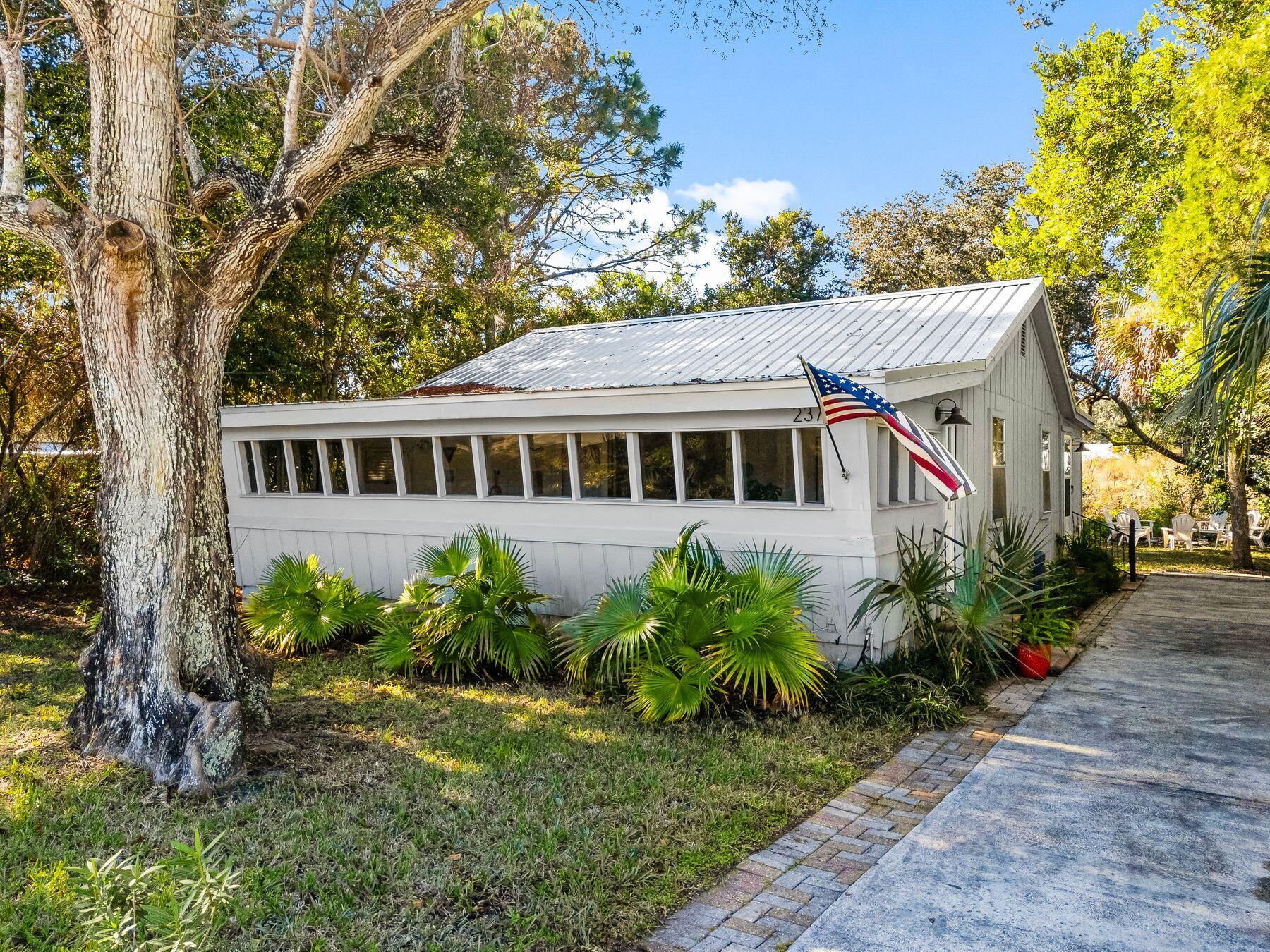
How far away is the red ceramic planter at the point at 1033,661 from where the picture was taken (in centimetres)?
781

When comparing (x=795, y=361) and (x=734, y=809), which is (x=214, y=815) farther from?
(x=795, y=361)

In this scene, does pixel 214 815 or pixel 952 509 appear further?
pixel 952 509

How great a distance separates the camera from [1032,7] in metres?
8.27

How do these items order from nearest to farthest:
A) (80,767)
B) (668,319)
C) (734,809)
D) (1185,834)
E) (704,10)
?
1. (1185,834)
2. (734,809)
3. (80,767)
4. (704,10)
5. (668,319)

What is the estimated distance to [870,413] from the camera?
6555 millimetres

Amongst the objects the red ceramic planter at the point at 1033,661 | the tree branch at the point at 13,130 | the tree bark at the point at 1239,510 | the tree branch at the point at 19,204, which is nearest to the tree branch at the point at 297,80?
the tree branch at the point at 19,204

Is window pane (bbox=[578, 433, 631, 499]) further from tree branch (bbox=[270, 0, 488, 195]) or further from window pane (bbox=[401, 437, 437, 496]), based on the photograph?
tree branch (bbox=[270, 0, 488, 195])

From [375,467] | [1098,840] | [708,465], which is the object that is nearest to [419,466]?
[375,467]

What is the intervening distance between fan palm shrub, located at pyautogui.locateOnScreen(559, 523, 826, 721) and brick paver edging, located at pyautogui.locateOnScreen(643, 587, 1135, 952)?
106 centimetres

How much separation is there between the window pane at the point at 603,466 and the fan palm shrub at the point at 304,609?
2.59m

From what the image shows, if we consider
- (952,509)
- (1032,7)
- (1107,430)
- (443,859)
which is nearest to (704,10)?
(1032,7)

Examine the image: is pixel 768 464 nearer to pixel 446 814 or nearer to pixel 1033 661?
pixel 1033 661

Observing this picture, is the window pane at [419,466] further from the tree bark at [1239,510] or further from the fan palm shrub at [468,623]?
the tree bark at [1239,510]

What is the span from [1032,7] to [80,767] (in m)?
10.2
